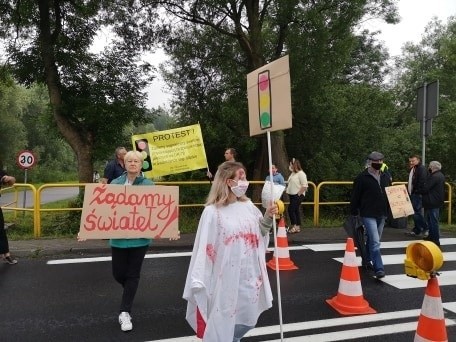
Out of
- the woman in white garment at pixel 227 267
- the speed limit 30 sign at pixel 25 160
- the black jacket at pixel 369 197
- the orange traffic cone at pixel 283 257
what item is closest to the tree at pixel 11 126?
the speed limit 30 sign at pixel 25 160

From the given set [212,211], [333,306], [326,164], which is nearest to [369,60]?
[326,164]

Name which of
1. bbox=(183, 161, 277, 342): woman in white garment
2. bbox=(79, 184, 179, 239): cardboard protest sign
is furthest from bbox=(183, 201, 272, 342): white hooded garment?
bbox=(79, 184, 179, 239): cardboard protest sign

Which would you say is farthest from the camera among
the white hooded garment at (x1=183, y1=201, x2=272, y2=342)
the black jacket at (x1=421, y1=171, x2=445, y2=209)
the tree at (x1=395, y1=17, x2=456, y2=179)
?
the tree at (x1=395, y1=17, x2=456, y2=179)

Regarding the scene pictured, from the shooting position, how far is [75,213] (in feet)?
36.2

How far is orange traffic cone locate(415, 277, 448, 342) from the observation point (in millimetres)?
3488

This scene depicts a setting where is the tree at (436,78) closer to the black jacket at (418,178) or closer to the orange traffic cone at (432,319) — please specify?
the black jacket at (418,178)

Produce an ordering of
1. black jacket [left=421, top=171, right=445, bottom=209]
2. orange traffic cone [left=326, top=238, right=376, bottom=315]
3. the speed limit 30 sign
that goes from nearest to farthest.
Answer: orange traffic cone [left=326, top=238, right=376, bottom=315] < black jacket [left=421, top=171, right=445, bottom=209] < the speed limit 30 sign

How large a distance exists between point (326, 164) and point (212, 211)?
1517cm

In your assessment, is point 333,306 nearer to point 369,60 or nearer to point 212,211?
point 212,211

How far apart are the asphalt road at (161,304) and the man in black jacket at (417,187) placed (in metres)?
2.34

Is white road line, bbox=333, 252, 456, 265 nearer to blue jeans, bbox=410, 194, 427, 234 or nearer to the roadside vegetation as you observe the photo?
blue jeans, bbox=410, 194, 427, 234

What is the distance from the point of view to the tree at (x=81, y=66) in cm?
1345

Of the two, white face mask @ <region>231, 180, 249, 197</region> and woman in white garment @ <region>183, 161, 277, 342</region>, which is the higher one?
white face mask @ <region>231, 180, 249, 197</region>

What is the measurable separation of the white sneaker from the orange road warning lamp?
2758 mm
